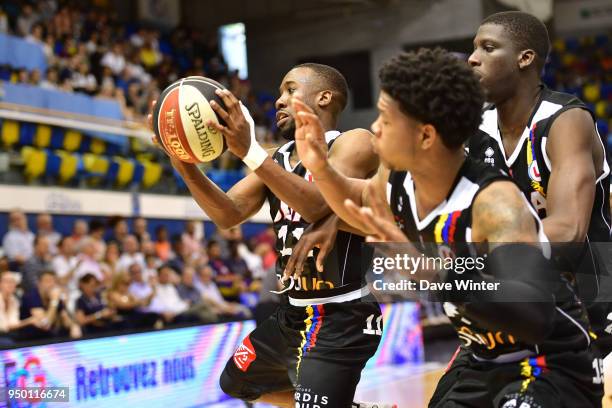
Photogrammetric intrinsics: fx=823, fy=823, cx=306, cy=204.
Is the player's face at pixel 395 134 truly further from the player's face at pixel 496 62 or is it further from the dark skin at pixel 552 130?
the player's face at pixel 496 62

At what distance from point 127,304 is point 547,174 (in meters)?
6.87

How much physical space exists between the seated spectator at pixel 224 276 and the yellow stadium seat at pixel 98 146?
2.11 m

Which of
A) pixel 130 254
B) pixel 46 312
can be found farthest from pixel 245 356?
pixel 130 254

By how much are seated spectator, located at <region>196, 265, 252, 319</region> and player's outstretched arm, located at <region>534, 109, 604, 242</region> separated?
793 centimetres

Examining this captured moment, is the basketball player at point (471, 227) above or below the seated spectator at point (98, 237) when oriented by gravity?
above

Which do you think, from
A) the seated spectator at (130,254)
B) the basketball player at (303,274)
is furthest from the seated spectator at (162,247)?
the basketball player at (303,274)

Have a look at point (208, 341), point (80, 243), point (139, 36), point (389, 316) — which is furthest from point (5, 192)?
point (139, 36)

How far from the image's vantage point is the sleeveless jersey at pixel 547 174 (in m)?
3.34

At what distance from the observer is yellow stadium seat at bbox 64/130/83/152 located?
38.0 ft

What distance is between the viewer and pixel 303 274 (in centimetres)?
389

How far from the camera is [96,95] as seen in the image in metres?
12.8

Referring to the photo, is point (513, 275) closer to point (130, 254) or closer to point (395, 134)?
point (395, 134)

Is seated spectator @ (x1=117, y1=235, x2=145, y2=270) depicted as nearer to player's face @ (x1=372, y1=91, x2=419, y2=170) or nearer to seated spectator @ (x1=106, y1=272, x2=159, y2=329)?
seated spectator @ (x1=106, y1=272, x2=159, y2=329)

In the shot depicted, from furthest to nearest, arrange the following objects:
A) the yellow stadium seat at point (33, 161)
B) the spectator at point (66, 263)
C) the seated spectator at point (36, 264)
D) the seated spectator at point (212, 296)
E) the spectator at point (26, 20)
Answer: the spectator at point (26, 20) → the yellow stadium seat at point (33, 161) → the seated spectator at point (212, 296) → the spectator at point (66, 263) → the seated spectator at point (36, 264)
